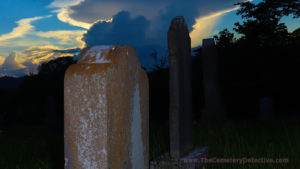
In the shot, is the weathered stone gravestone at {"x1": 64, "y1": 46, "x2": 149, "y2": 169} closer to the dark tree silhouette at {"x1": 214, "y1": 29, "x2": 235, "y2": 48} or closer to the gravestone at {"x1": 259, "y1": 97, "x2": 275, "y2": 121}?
the gravestone at {"x1": 259, "y1": 97, "x2": 275, "y2": 121}

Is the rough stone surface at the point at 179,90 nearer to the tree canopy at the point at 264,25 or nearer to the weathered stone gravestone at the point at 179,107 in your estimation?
the weathered stone gravestone at the point at 179,107

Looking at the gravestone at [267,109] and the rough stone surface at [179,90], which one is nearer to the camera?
the rough stone surface at [179,90]

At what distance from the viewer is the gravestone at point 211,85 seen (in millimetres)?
10383

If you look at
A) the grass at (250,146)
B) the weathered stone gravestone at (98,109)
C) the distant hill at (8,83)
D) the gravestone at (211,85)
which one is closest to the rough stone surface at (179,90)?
the grass at (250,146)

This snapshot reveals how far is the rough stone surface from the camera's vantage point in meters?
5.38

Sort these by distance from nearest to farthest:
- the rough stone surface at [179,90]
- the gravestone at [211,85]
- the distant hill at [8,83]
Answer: the rough stone surface at [179,90], the gravestone at [211,85], the distant hill at [8,83]

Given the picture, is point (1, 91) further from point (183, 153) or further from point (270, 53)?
point (183, 153)


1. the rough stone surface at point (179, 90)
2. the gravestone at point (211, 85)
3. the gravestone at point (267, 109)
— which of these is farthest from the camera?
the gravestone at point (267, 109)

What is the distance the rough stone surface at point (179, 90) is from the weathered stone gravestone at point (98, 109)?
8.65 ft

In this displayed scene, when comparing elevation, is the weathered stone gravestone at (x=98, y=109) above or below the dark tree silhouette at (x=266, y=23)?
below

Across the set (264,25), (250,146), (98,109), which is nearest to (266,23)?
(264,25)

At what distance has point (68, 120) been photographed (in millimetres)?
2545

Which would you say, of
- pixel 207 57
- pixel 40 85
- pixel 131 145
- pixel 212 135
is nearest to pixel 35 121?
pixel 40 85

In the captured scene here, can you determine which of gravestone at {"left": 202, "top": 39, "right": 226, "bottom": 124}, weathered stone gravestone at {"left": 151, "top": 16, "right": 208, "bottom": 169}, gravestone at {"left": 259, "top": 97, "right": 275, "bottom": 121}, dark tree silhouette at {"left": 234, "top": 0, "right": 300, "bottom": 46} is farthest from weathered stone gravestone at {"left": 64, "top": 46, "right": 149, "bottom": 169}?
dark tree silhouette at {"left": 234, "top": 0, "right": 300, "bottom": 46}
